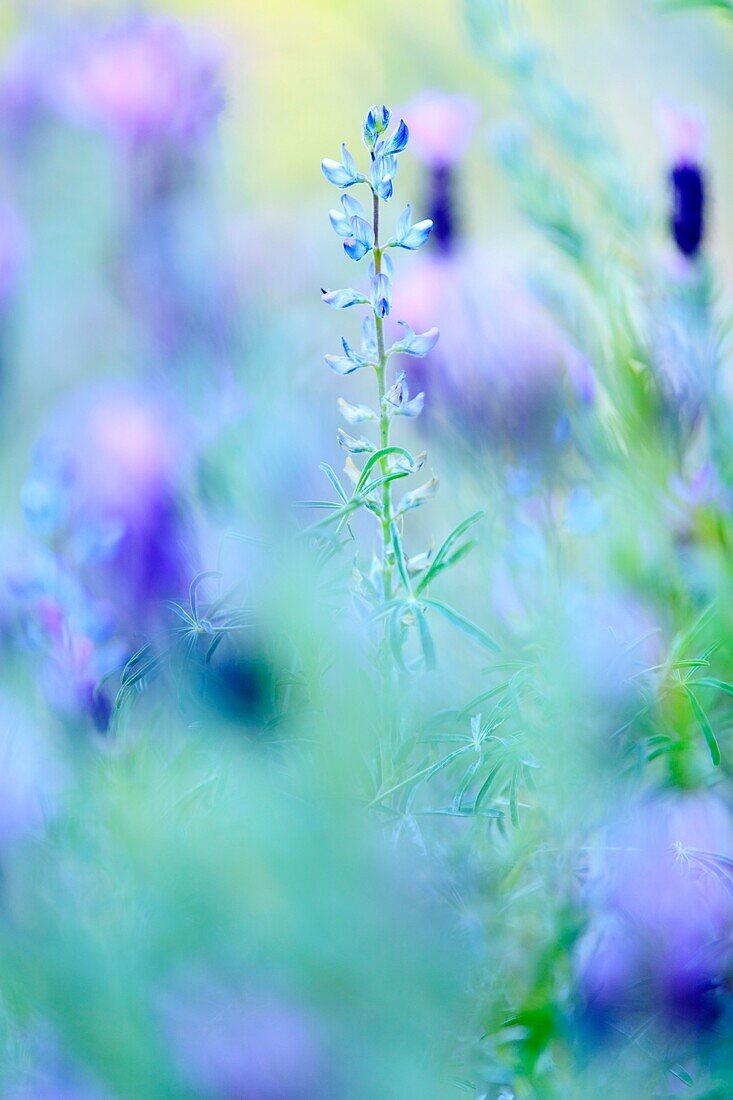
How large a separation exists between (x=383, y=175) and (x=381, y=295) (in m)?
0.02

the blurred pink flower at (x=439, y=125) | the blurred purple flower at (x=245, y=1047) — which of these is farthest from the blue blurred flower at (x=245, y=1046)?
the blurred pink flower at (x=439, y=125)

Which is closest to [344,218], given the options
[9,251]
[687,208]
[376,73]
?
[687,208]

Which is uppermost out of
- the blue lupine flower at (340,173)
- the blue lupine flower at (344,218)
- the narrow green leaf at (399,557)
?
the blue lupine flower at (340,173)

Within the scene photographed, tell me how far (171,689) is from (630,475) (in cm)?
12

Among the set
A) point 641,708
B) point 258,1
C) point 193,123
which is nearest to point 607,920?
point 641,708

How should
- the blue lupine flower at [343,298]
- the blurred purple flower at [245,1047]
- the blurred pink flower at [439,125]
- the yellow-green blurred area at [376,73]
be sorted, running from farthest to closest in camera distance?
the yellow-green blurred area at [376,73]
the blurred pink flower at [439,125]
the blue lupine flower at [343,298]
the blurred purple flower at [245,1047]

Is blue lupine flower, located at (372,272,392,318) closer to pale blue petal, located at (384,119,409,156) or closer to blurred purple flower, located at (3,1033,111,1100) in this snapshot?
pale blue petal, located at (384,119,409,156)

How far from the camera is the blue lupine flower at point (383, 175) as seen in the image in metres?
0.21

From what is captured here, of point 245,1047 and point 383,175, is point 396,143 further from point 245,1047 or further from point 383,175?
point 245,1047

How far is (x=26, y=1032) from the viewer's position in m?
0.18

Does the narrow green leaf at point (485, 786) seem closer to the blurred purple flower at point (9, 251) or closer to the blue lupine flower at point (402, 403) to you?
the blue lupine flower at point (402, 403)

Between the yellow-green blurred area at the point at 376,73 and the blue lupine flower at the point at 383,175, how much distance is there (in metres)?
0.29

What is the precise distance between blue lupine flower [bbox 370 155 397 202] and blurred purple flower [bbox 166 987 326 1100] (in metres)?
0.15

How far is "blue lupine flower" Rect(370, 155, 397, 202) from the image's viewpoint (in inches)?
8.2
